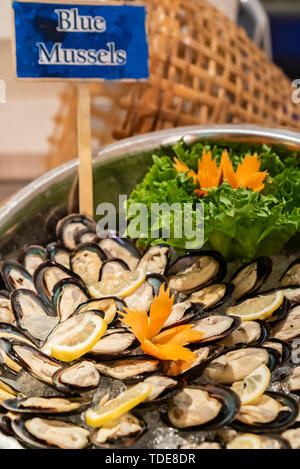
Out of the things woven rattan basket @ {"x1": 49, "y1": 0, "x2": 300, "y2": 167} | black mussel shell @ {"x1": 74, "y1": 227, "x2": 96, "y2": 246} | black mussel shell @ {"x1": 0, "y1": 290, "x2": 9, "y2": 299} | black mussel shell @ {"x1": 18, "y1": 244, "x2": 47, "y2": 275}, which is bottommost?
black mussel shell @ {"x1": 0, "y1": 290, "x2": 9, "y2": 299}

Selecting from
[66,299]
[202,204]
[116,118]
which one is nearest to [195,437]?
[66,299]

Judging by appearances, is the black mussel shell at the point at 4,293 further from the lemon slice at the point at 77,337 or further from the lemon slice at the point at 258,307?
the lemon slice at the point at 258,307

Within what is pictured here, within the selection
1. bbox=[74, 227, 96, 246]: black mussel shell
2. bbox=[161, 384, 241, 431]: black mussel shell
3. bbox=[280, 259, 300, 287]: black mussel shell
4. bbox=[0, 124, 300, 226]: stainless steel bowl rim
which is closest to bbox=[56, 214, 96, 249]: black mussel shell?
bbox=[74, 227, 96, 246]: black mussel shell

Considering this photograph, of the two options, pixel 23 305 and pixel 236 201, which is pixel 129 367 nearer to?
pixel 23 305

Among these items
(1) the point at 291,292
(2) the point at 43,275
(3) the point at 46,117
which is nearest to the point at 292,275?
(1) the point at 291,292

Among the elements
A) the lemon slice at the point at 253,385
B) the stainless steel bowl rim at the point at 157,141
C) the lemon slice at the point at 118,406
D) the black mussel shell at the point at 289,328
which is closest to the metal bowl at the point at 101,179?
the stainless steel bowl rim at the point at 157,141

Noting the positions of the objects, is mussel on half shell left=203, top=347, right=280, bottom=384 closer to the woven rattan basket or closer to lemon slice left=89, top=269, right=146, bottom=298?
lemon slice left=89, top=269, right=146, bottom=298

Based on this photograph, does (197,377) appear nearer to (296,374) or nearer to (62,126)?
(296,374)
